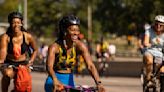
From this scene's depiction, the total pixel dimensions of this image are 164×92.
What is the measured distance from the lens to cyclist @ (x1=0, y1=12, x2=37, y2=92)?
8703mm

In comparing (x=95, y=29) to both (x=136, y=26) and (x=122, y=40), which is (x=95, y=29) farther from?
(x=122, y=40)

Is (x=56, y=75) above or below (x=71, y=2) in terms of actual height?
below

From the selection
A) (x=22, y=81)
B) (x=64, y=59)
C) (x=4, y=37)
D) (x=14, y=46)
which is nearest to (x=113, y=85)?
(x=14, y=46)

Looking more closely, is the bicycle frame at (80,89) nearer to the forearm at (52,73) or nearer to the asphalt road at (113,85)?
the forearm at (52,73)

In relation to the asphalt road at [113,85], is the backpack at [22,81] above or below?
above

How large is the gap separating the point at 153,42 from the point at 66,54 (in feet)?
14.5

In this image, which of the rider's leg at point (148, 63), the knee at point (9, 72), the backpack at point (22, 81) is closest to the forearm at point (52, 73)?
the backpack at point (22, 81)

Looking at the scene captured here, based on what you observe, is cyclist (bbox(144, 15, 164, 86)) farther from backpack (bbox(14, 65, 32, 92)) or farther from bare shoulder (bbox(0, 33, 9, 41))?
backpack (bbox(14, 65, 32, 92))

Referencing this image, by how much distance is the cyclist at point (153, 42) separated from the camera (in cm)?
1099

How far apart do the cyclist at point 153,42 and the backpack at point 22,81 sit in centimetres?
330

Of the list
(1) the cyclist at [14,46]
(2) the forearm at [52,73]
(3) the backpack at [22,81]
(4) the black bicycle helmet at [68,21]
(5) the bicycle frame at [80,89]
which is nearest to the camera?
(5) the bicycle frame at [80,89]

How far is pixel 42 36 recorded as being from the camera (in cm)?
10562

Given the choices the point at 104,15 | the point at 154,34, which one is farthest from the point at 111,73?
the point at 104,15

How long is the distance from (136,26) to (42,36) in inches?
1124
